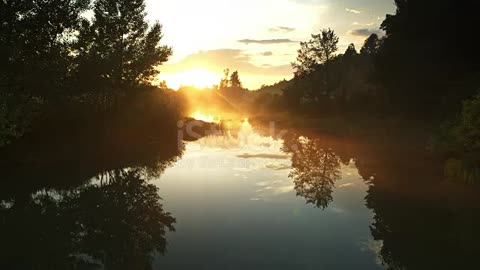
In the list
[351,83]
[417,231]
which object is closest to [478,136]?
[417,231]

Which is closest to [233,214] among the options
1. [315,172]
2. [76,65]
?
[315,172]

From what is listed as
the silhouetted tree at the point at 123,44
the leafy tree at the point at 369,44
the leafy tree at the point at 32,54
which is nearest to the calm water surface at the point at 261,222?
the leafy tree at the point at 32,54

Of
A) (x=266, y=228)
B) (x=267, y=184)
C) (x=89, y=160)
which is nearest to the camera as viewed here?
(x=266, y=228)

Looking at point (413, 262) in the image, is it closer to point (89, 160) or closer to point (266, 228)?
point (266, 228)

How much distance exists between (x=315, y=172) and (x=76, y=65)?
22157mm

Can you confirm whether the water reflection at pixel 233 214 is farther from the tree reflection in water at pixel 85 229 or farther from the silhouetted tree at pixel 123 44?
the silhouetted tree at pixel 123 44

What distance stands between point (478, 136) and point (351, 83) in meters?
80.8

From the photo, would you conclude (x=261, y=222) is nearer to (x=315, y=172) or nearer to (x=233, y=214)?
(x=233, y=214)

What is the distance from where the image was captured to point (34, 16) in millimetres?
27312

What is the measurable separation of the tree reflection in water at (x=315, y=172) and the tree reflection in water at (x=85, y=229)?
7.50m

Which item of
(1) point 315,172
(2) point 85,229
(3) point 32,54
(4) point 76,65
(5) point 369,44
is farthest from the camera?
(5) point 369,44

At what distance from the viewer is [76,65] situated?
34125mm

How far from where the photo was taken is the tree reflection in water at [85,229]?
11.5m

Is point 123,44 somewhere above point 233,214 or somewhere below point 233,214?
above
